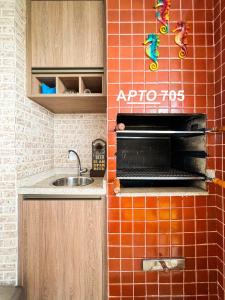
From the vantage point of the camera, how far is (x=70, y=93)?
1.57 meters

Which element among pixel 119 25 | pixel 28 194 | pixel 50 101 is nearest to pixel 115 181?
pixel 28 194

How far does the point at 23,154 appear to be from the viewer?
146 centimetres

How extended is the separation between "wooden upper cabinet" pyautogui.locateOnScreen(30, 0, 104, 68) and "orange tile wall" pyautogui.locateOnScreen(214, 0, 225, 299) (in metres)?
0.83

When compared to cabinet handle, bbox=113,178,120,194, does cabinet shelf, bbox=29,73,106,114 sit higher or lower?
higher

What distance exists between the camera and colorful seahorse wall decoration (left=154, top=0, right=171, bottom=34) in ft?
4.25

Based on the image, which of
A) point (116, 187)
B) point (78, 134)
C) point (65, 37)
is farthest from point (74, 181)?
point (65, 37)

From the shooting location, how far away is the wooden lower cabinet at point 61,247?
1341 millimetres

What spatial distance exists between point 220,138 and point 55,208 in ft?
4.05

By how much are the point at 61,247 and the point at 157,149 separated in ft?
3.83

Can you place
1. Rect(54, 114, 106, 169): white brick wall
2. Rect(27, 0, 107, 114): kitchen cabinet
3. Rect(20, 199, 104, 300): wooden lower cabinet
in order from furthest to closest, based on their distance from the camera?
Rect(54, 114, 106, 169): white brick wall
Rect(27, 0, 107, 114): kitchen cabinet
Rect(20, 199, 104, 300): wooden lower cabinet

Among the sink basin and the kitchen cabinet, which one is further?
the sink basin

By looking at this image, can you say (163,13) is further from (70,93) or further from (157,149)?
(157,149)

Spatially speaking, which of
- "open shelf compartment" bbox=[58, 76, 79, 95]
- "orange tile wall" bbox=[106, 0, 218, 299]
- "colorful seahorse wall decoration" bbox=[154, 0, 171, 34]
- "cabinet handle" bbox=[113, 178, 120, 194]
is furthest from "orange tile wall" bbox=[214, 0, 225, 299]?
"open shelf compartment" bbox=[58, 76, 79, 95]

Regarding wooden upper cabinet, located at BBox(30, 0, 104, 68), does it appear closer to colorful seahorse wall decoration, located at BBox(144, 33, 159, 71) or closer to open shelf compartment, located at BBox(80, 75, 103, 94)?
open shelf compartment, located at BBox(80, 75, 103, 94)
